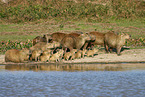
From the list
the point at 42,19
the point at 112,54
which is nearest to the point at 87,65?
the point at 112,54

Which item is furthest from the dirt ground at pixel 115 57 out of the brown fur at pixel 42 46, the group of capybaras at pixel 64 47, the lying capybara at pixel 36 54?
the lying capybara at pixel 36 54

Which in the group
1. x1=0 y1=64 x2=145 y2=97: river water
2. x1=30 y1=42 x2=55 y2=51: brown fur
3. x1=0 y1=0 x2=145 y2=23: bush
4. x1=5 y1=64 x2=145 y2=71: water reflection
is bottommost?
Result: x1=0 y1=64 x2=145 y2=97: river water

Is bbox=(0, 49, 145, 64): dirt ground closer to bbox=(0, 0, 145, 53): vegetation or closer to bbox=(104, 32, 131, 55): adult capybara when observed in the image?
bbox=(104, 32, 131, 55): adult capybara

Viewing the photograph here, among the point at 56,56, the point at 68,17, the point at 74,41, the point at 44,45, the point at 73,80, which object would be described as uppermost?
the point at 68,17

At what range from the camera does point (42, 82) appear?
10.9 meters

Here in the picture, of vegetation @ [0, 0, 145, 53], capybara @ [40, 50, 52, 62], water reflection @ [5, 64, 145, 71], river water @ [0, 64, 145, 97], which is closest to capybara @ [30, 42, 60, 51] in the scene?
capybara @ [40, 50, 52, 62]

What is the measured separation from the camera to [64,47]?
52.9 feet

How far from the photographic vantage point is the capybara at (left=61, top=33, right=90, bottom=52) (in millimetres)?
16047

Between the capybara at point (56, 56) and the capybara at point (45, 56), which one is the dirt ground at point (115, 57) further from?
the capybara at point (45, 56)

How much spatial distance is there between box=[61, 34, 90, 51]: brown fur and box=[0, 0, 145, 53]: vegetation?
6372mm

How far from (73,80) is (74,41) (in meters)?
5.33

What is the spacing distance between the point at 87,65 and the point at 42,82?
3742 mm

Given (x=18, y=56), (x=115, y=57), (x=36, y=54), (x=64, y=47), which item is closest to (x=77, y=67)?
(x=36, y=54)

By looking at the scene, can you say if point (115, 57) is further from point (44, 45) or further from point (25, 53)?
→ point (25, 53)
